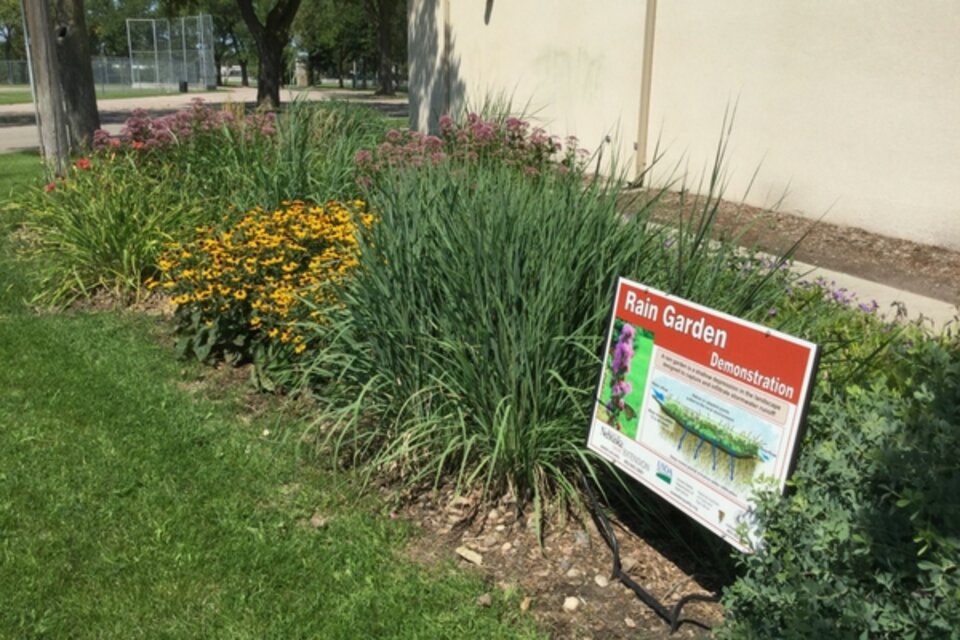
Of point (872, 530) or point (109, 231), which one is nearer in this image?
point (872, 530)

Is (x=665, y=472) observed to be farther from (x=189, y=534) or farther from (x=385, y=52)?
(x=385, y=52)

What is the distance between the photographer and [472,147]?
6016 millimetres

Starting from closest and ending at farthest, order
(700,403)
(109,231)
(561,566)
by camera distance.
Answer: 1. (700,403)
2. (561,566)
3. (109,231)

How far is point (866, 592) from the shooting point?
6.47ft

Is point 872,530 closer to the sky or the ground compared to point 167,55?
closer to the ground

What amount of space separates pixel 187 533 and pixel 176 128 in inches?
198

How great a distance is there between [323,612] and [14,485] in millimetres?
1755

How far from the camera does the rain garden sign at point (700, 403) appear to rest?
235cm

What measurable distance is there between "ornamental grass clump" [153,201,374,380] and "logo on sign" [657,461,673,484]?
89.3 inches

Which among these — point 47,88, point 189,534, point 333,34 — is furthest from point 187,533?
point 333,34

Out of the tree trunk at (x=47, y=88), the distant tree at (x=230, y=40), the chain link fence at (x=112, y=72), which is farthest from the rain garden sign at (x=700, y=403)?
the distant tree at (x=230, y=40)

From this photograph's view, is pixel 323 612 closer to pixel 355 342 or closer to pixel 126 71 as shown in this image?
pixel 355 342

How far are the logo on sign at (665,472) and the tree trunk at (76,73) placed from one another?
27.2 feet

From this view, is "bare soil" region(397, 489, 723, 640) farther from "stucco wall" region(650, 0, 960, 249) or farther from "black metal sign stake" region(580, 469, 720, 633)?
"stucco wall" region(650, 0, 960, 249)
